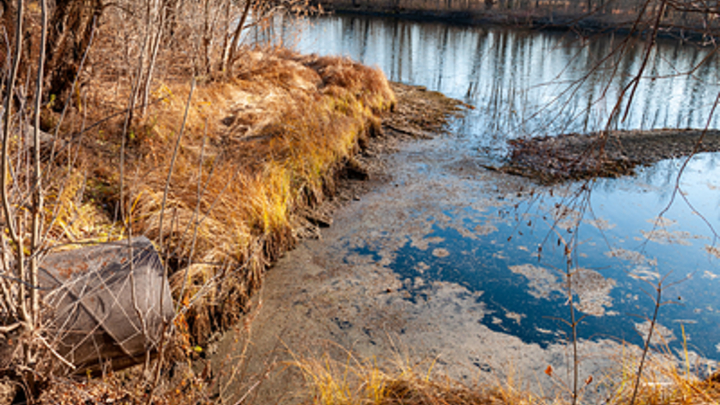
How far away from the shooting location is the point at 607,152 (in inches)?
291

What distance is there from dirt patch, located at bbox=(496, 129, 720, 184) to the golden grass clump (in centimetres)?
229

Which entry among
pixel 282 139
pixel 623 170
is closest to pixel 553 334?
pixel 282 139

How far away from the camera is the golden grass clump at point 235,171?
128 inches

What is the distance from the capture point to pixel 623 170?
660 cm

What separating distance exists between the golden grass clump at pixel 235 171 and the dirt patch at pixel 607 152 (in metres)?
2.29

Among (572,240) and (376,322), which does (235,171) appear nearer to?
(376,322)

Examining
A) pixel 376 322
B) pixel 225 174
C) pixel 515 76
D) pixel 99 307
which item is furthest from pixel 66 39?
pixel 515 76

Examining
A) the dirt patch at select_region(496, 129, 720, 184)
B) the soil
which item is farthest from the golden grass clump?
the dirt patch at select_region(496, 129, 720, 184)

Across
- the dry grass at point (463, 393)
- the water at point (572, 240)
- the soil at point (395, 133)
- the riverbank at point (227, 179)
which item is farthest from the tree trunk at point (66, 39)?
the dry grass at point (463, 393)

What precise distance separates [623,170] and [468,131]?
8.27ft

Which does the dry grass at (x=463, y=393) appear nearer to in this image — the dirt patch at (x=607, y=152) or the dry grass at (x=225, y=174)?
the dry grass at (x=225, y=174)

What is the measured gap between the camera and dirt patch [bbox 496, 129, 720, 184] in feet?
20.8

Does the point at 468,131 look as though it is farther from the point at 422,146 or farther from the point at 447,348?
the point at 447,348

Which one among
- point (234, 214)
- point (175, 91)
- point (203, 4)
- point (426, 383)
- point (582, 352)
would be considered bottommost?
point (582, 352)
